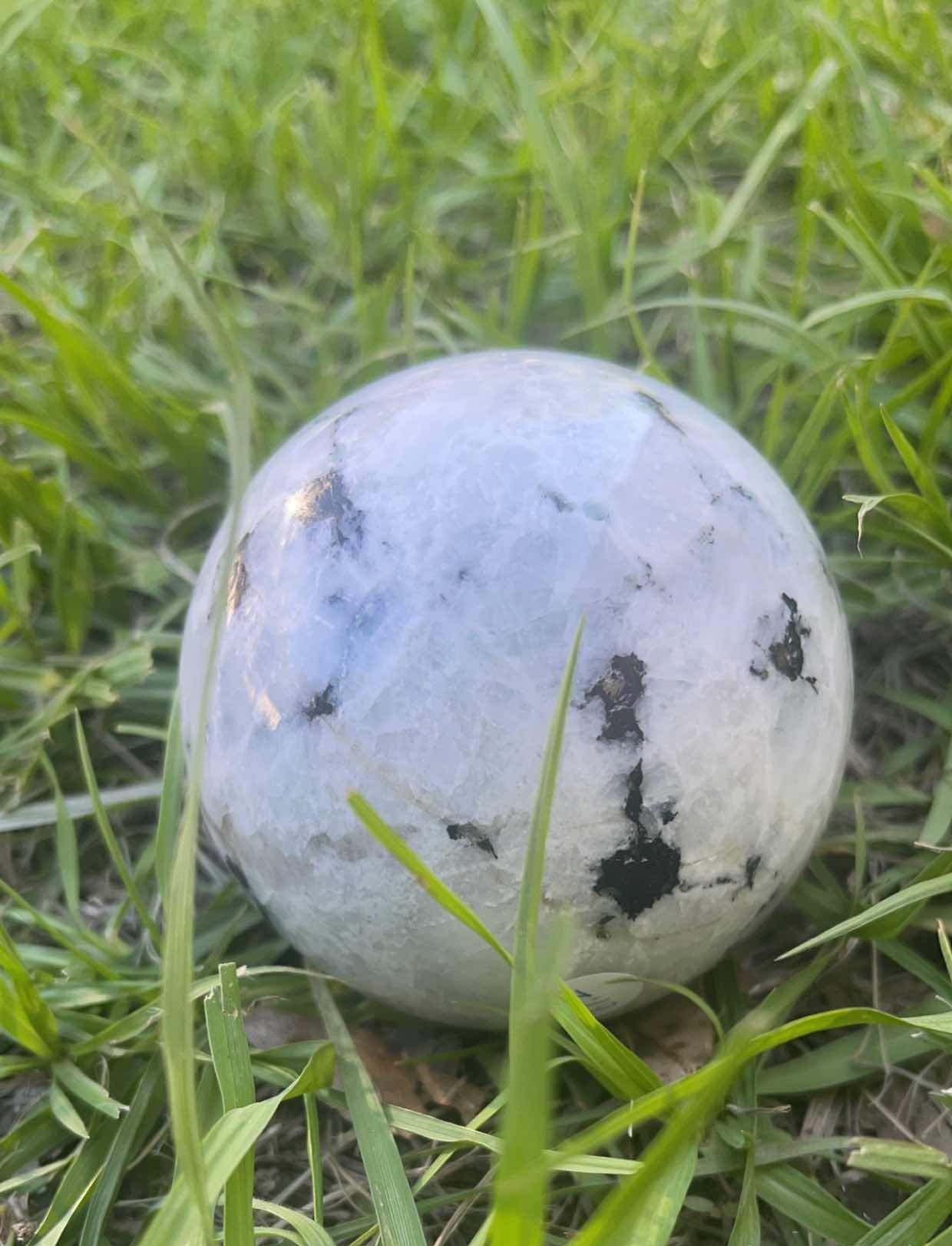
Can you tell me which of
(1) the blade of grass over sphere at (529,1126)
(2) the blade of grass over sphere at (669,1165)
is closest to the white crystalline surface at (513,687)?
(2) the blade of grass over sphere at (669,1165)

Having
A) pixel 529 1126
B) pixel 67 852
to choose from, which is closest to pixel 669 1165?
pixel 529 1126

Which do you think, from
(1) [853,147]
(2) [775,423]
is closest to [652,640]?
(2) [775,423]

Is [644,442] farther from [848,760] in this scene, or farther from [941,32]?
[941,32]

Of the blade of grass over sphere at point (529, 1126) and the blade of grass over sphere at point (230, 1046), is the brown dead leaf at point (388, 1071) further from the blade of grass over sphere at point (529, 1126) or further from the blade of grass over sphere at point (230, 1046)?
the blade of grass over sphere at point (529, 1126)

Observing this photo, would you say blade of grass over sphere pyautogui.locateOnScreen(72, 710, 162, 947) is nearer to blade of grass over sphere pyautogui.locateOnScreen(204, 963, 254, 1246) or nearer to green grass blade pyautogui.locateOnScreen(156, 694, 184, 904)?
green grass blade pyautogui.locateOnScreen(156, 694, 184, 904)

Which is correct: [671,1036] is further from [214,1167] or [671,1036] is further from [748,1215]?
[214,1167]
